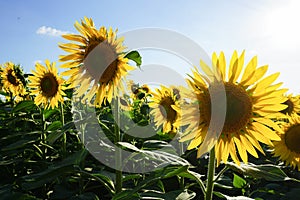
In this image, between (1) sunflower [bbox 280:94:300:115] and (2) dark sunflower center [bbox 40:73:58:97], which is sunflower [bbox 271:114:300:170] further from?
(2) dark sunflower center [bbox 40:73:58:97]

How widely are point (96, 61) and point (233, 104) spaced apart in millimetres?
1088

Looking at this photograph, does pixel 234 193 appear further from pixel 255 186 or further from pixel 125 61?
pixel 125 61

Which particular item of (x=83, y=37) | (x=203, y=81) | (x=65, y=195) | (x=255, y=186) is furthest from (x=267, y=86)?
(x=255, y=186)

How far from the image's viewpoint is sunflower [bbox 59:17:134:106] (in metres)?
2.34

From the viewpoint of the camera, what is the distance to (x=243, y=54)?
171cm

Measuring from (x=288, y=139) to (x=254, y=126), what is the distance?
142cm

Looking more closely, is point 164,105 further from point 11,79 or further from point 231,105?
point 11,79

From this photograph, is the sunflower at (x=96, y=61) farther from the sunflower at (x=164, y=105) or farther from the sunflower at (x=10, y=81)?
the sunflower at (x=10, y=81)

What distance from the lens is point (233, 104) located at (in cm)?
171

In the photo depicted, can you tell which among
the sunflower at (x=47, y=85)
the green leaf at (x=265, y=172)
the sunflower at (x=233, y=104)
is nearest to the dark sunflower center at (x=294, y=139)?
the sunflower at (x=233, y=104)

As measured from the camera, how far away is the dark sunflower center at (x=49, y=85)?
3625 millimetres

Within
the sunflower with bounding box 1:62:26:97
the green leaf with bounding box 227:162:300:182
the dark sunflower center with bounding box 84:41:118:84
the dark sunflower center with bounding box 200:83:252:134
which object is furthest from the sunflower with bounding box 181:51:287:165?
the sunflower with bounding box 1:62:26:97

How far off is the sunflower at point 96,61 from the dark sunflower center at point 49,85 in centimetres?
117

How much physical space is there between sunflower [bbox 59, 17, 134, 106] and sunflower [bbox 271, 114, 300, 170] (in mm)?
1549
